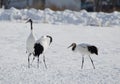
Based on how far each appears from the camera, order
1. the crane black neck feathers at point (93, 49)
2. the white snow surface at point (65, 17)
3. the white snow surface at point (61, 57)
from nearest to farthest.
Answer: the white snow surface at point (61, 57)
the crane black neck feathers at point (93, 49)
the white snow surface at point (65, 17)

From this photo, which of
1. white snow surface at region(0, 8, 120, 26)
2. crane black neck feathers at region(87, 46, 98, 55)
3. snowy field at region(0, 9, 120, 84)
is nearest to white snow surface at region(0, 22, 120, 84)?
snowy field at region(0, 9, 120, 84)

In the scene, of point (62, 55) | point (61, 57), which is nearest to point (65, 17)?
point (62, 55)

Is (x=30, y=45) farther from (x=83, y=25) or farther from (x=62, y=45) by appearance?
(x=83, y=25)

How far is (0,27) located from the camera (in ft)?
87.0

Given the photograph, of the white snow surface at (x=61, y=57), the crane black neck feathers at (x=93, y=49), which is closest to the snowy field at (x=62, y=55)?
the white snow surface at (x=61, y=57)

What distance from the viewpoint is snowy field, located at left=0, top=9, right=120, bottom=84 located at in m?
12.3

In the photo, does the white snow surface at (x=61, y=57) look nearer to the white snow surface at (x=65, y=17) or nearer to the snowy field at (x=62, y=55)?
the snowy field at (x=62, y=55)

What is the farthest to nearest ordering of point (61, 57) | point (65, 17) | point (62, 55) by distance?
point (65, 17), point (62, 55), point (61, 57)

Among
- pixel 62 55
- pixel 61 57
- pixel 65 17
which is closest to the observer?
pixel 61 57

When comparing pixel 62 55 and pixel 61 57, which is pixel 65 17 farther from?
pixel 61 57

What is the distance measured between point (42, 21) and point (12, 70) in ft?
56.1

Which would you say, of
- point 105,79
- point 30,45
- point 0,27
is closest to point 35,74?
point 105,79

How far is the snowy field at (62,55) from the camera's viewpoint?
1228 centimetres

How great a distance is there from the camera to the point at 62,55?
19.8 m
